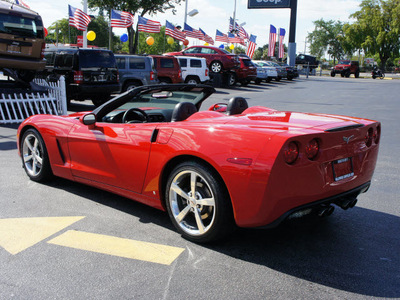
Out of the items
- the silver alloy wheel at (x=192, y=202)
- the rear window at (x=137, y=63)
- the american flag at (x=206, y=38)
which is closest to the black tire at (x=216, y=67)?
the american flag at (x=206, y=38)

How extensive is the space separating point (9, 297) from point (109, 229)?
1.19m

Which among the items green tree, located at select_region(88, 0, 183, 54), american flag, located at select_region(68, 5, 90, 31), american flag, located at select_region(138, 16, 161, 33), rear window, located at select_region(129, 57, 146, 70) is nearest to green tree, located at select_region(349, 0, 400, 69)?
green tree, located at select_region(88, 0, 183, 54)

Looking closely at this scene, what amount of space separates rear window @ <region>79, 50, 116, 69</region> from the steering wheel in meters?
9.69

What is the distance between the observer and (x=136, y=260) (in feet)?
10.2

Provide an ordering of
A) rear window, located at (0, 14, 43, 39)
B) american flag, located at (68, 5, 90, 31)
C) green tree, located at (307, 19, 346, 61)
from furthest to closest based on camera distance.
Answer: green tree, located at (307, 19, 346, 61) < american flag, located at (68, 5, 90, 31) < rear window, located at (0, 14, 43, 39)

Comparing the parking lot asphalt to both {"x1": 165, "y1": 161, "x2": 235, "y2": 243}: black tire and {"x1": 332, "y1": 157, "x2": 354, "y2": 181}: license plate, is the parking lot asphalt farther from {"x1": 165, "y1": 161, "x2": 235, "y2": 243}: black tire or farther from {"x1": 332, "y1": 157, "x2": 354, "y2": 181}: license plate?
{"x1": 332, "y1": 157, "x2": 354, "y2": 181}: license plate

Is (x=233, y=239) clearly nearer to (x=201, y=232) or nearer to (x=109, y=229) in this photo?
(x=201, y=232)

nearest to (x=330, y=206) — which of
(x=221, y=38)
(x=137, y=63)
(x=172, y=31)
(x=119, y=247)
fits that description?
(x=119, y=247)

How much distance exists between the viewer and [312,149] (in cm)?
298

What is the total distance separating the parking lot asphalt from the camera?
2.70 metres

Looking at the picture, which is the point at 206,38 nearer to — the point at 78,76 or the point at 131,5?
the point at 131,5

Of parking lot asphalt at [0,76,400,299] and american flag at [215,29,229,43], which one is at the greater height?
american flag at [215,29,229,43]

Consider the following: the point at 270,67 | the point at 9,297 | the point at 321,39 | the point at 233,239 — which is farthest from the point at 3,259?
the point at 321,39

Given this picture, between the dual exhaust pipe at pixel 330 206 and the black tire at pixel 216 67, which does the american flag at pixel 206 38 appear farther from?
the dual exhaust pipe at pixel 330 206
